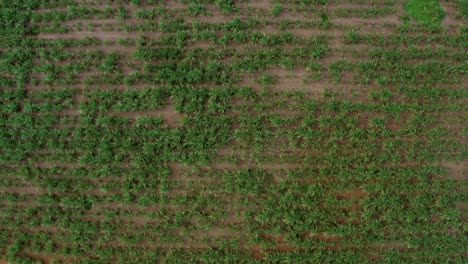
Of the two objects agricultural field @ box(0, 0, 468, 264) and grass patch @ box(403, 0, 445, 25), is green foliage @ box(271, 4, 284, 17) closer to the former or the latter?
agricultural field @ box(0, 0, 468, 264)

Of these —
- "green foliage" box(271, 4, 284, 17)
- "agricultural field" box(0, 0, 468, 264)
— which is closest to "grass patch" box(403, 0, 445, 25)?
"agricultural field" box(0, 0, 468, 264)

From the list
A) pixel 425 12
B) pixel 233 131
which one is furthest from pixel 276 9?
pixel 425 12

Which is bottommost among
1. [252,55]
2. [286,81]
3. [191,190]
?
[191,190]

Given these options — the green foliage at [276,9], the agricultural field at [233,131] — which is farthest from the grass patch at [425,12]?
the green foliage at [276,9]

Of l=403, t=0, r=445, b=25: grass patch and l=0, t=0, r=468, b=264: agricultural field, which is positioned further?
l=403, t=0, r=445, b=25: grass patch

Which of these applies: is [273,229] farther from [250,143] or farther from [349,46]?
[349,46]

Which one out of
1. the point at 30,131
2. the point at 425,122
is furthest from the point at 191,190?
the point at 425,122

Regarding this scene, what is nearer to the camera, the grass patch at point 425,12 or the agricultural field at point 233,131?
the agricultural field at point 233,131

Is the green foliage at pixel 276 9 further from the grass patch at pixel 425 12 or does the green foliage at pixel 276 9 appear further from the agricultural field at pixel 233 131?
the grass patch at pixel 425 12

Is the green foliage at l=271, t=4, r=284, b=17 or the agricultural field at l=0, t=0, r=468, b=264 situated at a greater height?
the green foliage at l=271, t=4, r=284, b=17
